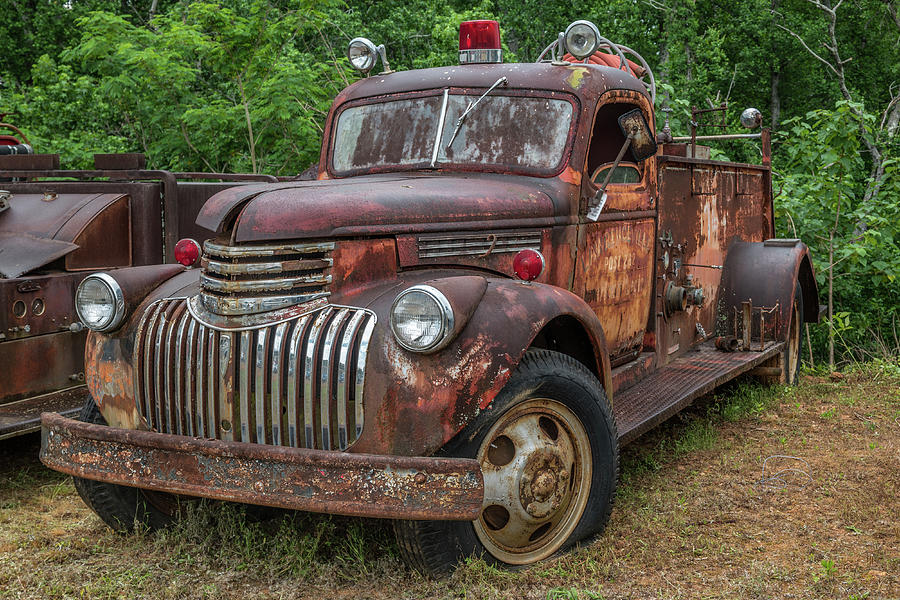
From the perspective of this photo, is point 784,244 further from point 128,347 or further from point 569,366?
point 128,347

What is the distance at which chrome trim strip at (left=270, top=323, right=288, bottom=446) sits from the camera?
10.8 feet

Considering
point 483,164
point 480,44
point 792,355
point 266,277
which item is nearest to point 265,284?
point 266,277

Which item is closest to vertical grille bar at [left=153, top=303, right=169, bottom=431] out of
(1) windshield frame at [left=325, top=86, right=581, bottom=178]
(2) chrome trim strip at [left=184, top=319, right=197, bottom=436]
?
(2) chrome trim strip at [left=184, top=319, right=197, bottom=436]

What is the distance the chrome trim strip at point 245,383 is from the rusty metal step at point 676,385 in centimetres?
155

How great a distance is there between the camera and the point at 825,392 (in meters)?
7.07

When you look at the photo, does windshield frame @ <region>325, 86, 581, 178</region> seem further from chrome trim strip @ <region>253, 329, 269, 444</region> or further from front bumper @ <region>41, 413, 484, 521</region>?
front bumper @ <region>41, 413, 484, 521</region>

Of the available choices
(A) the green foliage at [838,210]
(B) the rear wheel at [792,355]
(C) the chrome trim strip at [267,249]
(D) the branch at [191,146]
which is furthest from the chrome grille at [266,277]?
(D) the branch at [191,146]

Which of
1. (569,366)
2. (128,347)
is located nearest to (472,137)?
(569,366)

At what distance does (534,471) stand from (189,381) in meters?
1.29

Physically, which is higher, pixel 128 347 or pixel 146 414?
pixel 128 347

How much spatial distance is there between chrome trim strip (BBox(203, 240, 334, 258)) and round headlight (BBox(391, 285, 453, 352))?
439mm

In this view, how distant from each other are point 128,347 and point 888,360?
6655mm

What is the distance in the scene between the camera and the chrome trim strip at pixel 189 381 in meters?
3.48

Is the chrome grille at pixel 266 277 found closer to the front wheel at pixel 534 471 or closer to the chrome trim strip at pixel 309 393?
the chrome trim strip at pixel 309 393
